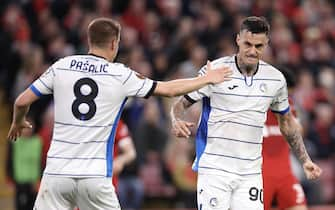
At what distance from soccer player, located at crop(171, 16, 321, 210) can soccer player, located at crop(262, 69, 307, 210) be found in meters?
1.64

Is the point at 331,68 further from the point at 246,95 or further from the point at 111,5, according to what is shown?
the point at 246,95

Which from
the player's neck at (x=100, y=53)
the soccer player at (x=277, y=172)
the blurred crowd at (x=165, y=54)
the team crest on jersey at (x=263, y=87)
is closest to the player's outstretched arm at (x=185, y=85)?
the player's neck at (x=100, y=53)

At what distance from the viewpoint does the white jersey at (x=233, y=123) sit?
9422mm

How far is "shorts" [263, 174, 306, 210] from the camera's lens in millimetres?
11188

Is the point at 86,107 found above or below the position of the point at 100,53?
below

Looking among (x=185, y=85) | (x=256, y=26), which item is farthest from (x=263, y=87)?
(x=185, y=85)

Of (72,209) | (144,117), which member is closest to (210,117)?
(72,209)

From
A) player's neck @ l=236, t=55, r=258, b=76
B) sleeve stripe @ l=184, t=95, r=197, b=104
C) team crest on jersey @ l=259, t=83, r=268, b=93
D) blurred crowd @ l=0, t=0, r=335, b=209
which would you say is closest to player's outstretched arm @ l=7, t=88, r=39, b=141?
sleeve stripe @ l=184, t=95, r=197, b=104

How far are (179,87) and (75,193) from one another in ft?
4.08

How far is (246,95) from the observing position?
31.1ft

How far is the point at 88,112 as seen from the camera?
8.76m

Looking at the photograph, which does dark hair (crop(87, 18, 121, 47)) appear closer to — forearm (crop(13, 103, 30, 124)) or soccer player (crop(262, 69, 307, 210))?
forearm (crop(13, 103, 30, 124))

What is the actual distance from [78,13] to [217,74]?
29.6 feet

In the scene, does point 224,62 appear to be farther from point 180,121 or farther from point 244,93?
point 180,121
